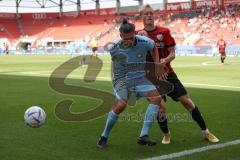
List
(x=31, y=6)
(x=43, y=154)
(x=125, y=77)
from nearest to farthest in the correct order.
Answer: (x=43, y=154) < (x=125, y=77) < (x=31, y=6)

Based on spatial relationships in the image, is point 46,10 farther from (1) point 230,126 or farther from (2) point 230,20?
(1) point 230,126

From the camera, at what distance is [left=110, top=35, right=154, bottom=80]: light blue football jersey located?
6.39m

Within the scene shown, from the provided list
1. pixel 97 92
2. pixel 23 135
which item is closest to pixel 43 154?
pixel 23 135

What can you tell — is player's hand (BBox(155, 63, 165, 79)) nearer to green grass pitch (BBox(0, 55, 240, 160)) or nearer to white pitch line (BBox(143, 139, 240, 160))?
green grass pitch (BBox(0, 55, 240, 160))

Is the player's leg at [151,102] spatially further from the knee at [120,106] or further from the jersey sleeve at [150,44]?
the jersey sleeve at [150,44]

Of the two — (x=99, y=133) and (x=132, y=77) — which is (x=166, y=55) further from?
(x=99, y=133)

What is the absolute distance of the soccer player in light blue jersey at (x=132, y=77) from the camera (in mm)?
6398

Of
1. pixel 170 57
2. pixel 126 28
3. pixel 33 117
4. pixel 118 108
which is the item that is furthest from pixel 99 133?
pixel 126 28

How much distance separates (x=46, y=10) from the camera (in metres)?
80.9

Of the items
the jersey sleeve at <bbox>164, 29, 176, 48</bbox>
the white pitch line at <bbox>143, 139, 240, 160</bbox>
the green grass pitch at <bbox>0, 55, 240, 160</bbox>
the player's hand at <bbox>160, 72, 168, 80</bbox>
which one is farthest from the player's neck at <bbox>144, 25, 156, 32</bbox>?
the white pitch line at <bbox>143, 139, 240, 160</bbox>

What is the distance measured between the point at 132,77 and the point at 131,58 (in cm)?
28

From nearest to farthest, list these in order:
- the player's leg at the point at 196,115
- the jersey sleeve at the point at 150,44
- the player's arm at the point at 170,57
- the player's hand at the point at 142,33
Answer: the jersey sleeve at the point at 150,44, the player's arm at the point at 170,57, the player's hand at the point at 142,33, the player's leg at the point at 196,115

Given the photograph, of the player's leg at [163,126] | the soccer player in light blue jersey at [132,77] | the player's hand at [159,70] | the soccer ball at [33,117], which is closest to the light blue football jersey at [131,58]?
the soccer player in light blue jersey at [132,77]

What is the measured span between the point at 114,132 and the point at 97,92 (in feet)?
11.0
